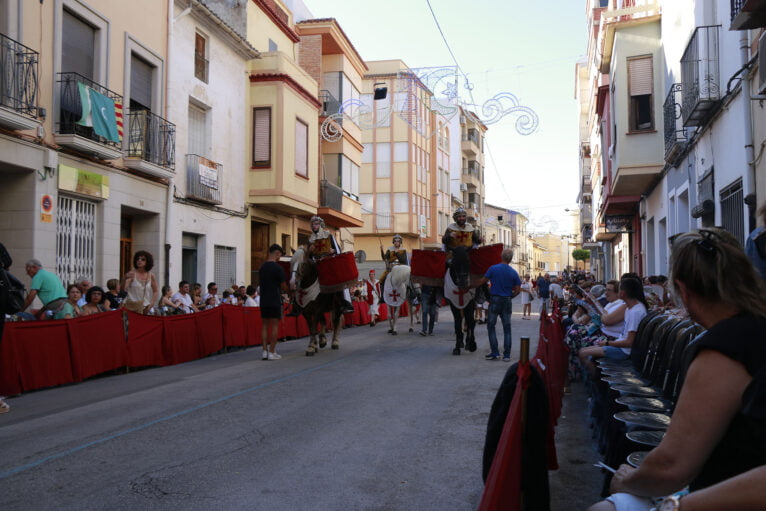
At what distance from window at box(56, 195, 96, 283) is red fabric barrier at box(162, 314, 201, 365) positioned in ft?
12.7

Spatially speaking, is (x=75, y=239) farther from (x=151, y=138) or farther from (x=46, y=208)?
(x=151, y=138)

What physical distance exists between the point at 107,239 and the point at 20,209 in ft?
8.82

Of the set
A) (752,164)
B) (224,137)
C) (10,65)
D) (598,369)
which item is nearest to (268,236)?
(224,137)

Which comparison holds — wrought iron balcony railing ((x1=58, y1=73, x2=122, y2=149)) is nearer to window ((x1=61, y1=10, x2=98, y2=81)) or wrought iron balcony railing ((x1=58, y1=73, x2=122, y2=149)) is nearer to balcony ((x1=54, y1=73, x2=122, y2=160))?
balcony ((x1=54, y1=73, x2=122, y2=160))

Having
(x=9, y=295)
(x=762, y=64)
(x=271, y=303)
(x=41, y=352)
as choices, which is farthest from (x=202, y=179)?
(x=762, y=64)

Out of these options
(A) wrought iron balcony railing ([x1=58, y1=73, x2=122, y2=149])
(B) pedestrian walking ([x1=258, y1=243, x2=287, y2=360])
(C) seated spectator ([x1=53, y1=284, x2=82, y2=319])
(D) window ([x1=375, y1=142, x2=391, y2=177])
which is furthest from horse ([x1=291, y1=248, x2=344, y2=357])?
(D) window ([x1=375, y1=142, x2=391, y2=177])

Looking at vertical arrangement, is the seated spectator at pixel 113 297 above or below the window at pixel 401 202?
below

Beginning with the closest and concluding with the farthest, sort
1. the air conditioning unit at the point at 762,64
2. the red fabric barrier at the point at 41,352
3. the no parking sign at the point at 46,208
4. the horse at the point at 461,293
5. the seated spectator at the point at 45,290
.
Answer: the air conditioning unit at the point at 762,64 < the red fabric barrier at the point at 41,352 < the seated spectator at the point at 45,290 < the horse at the point at 461,293 < the no parking sign at the point at 46,208

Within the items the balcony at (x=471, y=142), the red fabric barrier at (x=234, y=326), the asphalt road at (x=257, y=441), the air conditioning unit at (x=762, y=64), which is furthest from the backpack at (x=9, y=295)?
the balcony at (x=471, y=142)

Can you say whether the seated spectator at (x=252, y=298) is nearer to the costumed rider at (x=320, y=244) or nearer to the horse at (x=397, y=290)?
the horse at (x=397, y=290)

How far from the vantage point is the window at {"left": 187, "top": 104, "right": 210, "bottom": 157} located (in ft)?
66.5

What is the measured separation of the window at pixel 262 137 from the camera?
76.5 feet

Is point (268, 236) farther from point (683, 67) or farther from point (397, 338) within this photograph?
point (683, 67)

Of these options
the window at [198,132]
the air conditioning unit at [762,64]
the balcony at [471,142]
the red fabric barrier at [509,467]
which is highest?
the balcony at [471,142]
